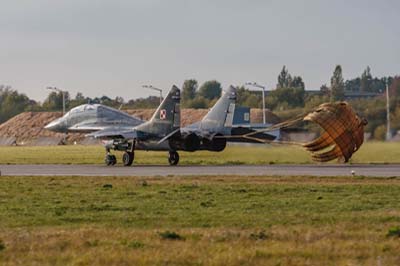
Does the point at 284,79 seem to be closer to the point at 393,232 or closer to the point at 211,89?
the point at 211,89

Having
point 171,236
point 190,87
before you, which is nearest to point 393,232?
point 171,236

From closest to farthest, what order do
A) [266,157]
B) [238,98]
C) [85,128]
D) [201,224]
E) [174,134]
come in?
[201,224] < [266,157] < [174,134] < [85,128] < [238,98]

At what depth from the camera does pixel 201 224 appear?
20.2 metres

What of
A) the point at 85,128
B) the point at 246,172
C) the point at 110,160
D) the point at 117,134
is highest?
the point at 85,128

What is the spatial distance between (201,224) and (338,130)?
86.0ft

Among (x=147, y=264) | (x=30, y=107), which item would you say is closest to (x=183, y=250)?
(x=147, y=264)

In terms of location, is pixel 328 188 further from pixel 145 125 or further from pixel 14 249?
pixel 145 125

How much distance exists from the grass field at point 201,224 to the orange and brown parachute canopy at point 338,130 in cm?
1262

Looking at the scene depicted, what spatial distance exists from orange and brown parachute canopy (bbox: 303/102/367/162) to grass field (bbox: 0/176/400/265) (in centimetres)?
1262

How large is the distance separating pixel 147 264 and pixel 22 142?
101027 millimetres

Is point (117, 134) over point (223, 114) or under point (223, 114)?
under

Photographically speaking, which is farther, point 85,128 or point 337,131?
point 85,128

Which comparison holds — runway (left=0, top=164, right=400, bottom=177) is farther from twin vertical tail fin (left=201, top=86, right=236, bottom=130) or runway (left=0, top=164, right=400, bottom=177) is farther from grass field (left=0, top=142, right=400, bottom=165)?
twin vertical tail fin (left=201, top=86, right=236, bottom=130)

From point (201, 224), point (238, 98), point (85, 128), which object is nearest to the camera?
point (201, 224)
